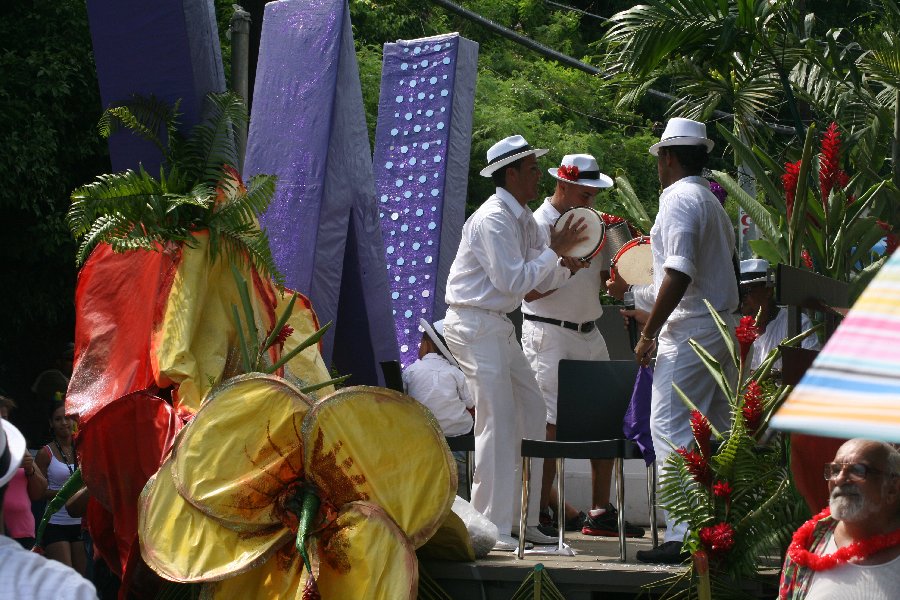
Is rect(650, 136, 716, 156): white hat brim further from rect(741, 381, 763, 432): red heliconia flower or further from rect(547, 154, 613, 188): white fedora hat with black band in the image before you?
rect(547, 154, 613, 188): white fedora hat with black band

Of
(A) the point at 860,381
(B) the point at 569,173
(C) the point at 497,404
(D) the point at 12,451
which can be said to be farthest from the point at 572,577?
(A) the point at 860,381

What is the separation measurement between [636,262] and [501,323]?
101cm

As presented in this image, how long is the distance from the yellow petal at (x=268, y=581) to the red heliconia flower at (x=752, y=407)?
1.86m

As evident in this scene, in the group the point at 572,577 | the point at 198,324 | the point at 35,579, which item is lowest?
the point at 572,577

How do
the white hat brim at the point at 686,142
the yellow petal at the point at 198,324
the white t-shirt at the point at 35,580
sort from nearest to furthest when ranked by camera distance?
the white t-shirt at the point at 35,580
the yellow petal at the point at 198,324
the white hat brim at the point at 686,142

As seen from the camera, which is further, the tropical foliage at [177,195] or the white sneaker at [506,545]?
the white sneaker at [506,545]

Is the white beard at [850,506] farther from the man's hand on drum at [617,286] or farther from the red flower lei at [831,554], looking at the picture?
the man's hand on drum at [617,286]

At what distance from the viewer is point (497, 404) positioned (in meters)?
6.97

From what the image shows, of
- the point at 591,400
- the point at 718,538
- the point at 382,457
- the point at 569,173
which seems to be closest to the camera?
the point at 718,538

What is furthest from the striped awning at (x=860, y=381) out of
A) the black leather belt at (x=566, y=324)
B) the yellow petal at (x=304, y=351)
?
the black leather belt at (x=566, y=324)

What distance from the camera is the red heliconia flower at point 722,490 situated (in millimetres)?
5414

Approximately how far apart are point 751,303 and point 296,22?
336 centimetres

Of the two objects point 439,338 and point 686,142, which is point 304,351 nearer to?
point 439,338

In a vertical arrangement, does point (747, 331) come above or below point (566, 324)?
above
